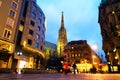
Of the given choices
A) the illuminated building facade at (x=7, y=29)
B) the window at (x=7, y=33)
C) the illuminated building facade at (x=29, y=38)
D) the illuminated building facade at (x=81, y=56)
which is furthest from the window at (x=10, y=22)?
the illuminated building facade at (x=81, y=56)

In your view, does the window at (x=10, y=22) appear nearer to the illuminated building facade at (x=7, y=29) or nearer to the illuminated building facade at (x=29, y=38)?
the illuminated building facade at (x=7, y=29)

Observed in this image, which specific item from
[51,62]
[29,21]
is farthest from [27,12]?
[51,62]

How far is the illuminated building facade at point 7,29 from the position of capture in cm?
3003

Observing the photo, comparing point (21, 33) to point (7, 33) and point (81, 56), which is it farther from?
point (81, 56)

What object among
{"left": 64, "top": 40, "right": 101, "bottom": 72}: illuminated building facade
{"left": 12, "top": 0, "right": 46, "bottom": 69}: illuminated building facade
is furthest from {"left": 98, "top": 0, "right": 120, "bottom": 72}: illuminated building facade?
{"left": 12, "top": 0, "right": 46, "bottom": 69}: illuminated building facade

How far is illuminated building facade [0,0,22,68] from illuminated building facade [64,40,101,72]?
41044 millimetres

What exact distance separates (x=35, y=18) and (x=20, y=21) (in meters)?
6.65

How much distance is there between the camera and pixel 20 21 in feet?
121

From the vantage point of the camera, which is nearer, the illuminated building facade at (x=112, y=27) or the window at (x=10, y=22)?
the window at (x=10, y=22)

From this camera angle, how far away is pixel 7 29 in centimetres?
3186

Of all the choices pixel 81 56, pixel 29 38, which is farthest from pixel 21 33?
pixel 81 56

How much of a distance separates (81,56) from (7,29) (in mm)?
44814

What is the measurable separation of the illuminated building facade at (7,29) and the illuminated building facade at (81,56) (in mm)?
41044

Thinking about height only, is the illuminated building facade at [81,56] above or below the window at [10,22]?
below
